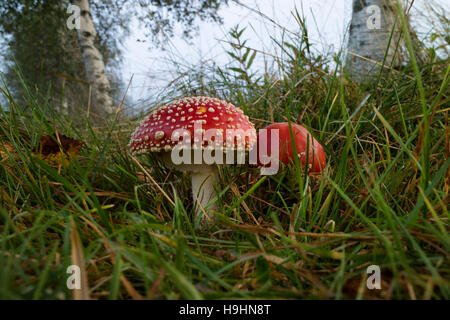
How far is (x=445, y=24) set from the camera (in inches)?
90.8

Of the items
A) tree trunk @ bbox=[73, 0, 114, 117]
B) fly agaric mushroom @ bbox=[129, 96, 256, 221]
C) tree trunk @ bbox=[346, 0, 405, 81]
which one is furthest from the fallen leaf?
tree trunk @ bbox=[73, 0, 114, 117]

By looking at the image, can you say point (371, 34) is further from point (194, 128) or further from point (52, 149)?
point (52, 149)

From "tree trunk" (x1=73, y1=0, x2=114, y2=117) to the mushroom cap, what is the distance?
15.6 ft

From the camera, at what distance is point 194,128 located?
104cm

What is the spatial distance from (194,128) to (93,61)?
5706 millimetres

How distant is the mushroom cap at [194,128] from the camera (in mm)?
1033

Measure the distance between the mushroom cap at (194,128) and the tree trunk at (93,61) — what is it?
15.6ft

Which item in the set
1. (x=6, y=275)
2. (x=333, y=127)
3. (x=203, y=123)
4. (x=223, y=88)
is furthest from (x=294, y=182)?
(x=223, y=88)

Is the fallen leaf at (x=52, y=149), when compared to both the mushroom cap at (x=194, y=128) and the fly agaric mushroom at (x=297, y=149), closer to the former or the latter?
the mushroom cap at (x=194, y=128)

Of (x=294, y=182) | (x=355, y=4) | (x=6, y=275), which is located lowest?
(x=6, y=275)

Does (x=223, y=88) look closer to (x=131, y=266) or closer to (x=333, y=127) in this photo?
(x=333, y=127)

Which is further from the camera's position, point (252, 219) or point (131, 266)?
point (252, 219)
